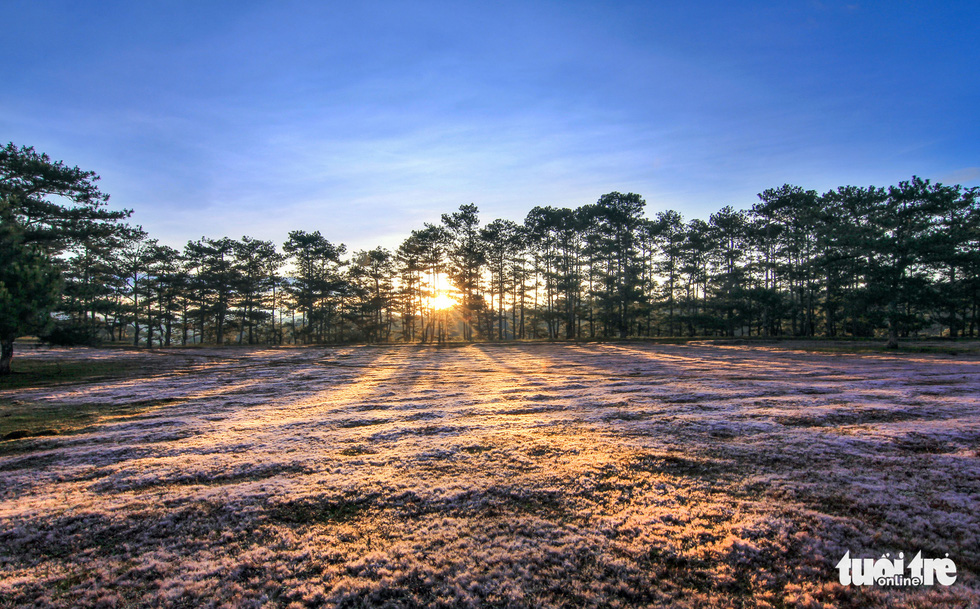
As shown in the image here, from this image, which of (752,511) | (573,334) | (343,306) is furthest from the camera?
(343,306)

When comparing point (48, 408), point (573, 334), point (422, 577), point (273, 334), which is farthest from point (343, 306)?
point (422, 577)

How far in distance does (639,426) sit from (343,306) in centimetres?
5240

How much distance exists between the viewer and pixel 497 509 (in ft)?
8.95

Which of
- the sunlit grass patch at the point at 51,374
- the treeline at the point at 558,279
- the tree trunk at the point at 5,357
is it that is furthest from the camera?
the treeline at the point at 558,279

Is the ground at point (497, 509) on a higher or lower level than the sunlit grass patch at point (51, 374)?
higher

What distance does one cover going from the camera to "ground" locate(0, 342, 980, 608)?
1870 millimetres

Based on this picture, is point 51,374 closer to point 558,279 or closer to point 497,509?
point 497,509

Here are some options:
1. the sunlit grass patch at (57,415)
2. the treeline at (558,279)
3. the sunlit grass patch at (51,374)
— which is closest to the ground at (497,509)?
the sunlit grass patch at (57,415)

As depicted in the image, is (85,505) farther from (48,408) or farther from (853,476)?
(48,408)

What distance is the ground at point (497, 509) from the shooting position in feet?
6.14

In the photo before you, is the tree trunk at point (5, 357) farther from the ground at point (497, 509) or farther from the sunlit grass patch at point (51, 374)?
the ground at point (497, 509)

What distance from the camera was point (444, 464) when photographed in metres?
3.72

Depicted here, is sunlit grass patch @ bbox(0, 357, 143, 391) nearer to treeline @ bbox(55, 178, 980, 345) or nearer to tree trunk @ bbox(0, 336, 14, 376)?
tree trunk @ bbox(0, 336, 14, 376)

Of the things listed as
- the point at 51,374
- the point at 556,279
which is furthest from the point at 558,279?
the point at 51,374
